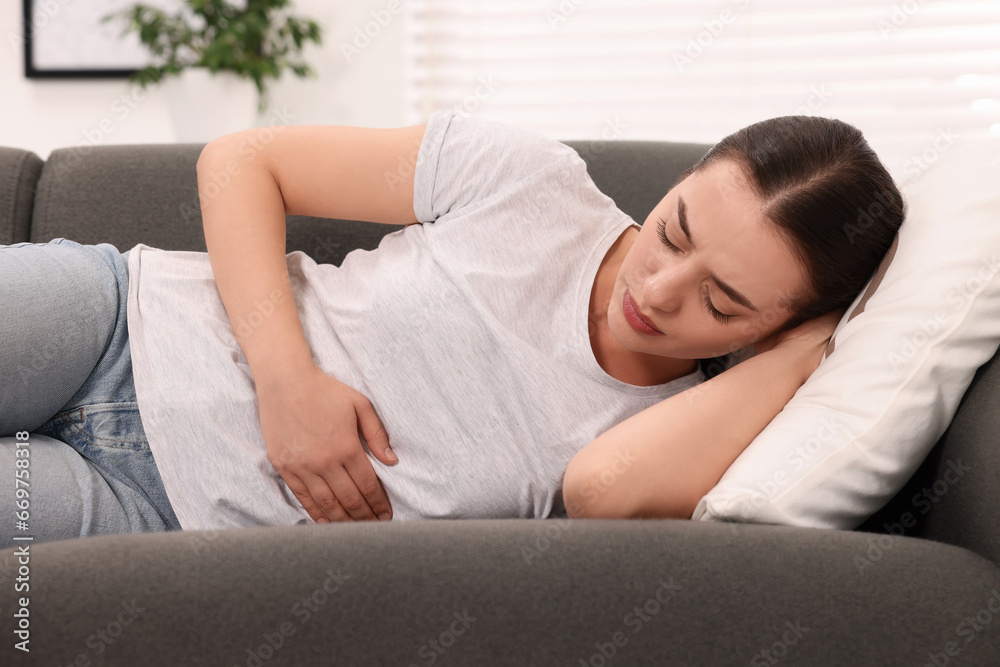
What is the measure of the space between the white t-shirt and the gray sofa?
0.86ft

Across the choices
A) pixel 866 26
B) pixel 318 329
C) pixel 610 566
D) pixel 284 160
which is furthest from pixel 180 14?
pixel 610 566

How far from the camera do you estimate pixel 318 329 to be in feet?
3.29

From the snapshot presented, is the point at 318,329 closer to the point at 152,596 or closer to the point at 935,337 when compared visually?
the point at 152,596

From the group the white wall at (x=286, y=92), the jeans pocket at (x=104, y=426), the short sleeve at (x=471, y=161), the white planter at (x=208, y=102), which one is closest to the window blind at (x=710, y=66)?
the white wall at (x=286, y=92)

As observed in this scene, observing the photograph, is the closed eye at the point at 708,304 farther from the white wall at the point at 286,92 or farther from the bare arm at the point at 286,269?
the white wall at the point at 286,92

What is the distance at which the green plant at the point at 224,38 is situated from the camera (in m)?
2.03

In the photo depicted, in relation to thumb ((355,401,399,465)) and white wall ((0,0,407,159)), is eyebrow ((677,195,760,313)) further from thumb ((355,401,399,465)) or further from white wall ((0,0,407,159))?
white wall ((0,0,407,159))

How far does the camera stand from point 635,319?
89cm

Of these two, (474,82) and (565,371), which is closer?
(565,371)

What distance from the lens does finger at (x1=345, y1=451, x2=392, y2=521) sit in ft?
2.97

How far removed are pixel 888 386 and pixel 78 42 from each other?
8.01 feet

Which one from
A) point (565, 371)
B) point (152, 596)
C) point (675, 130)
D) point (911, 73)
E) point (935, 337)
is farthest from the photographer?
point (675, 130)

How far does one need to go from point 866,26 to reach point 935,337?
1.51 m

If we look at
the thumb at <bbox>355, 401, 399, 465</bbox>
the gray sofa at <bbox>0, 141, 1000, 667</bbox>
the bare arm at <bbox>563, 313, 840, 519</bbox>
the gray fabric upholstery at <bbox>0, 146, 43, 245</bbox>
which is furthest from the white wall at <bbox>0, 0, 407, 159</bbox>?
the gray sofa at <bbox>0, 141, 1000, 667</bbox>
